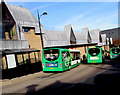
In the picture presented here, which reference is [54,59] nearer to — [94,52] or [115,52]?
[94,52]

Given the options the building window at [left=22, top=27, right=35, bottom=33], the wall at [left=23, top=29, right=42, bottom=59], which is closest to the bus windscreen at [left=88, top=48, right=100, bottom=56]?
the wall at [left=23, top=29, right=42, bottom=59]

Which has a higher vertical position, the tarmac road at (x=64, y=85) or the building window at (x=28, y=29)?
the building window at (x=28, y=29)

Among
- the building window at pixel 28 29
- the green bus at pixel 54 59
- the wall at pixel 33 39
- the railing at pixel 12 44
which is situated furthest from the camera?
the wall at pixel 33 39

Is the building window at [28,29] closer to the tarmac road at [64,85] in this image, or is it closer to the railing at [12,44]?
the railing at [12,44]

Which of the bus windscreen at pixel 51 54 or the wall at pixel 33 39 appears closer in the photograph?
the bus windscreen at pixel 51 54

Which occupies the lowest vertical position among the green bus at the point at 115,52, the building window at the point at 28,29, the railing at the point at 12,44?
the green bus at the point at 115,52

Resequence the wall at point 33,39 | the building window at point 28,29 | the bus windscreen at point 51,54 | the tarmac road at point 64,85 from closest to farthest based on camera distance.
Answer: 1. the tarmac road at point 64,85
2. the bus windscreen at point 51,54
3. the building window at point 28,29
4. the wall at point 33,39

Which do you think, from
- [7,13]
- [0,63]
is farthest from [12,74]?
[7,13]

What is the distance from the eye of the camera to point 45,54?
17.1 meters

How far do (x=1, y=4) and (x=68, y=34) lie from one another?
17.8 m

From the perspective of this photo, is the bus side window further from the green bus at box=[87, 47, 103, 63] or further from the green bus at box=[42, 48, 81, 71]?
the green bus at box=[87, 47, 103, 63]

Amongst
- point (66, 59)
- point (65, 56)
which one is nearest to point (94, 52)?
point (66, 59)

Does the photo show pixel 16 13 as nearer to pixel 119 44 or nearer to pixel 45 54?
pixel 45 54

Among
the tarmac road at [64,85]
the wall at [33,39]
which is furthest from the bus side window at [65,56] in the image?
the wall at [33,39]
